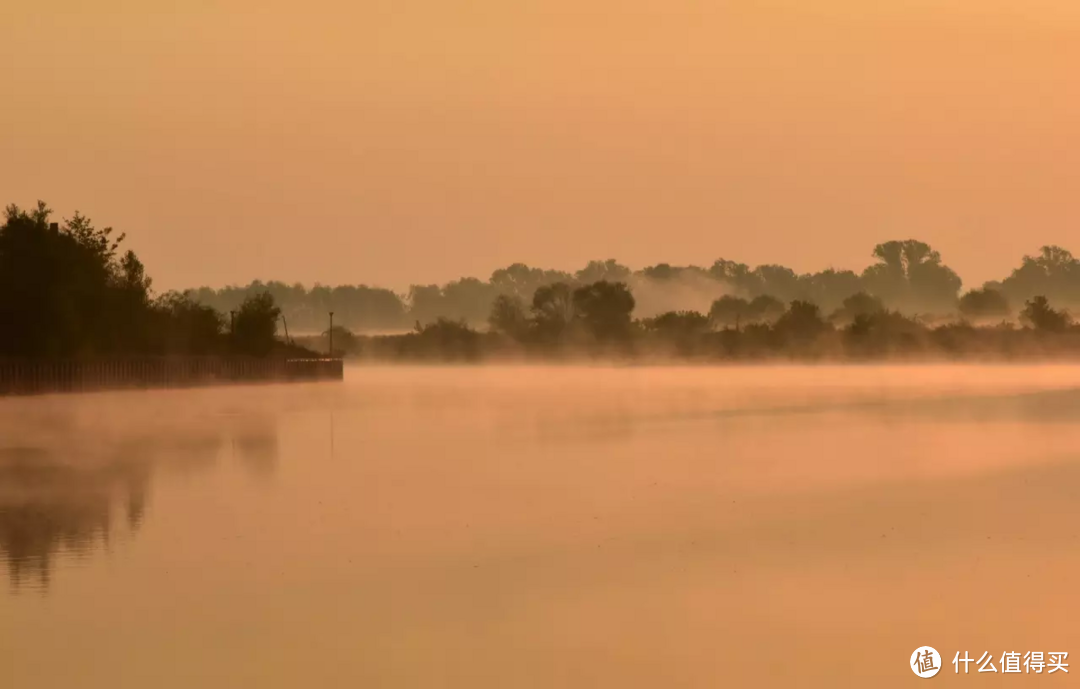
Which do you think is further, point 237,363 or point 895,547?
point 237,363

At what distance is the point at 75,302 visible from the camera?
219 feet

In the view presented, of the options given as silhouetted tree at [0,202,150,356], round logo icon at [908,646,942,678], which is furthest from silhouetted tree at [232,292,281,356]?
round logo icon at [908,646,942,678]

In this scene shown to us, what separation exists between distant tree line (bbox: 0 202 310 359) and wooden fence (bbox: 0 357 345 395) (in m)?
0.79

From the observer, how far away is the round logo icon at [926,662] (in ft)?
30.6

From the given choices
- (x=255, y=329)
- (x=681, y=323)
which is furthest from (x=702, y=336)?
(x=255, y=329)

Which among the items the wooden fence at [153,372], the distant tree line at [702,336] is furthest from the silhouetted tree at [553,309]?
the wooden fence at [153,372]

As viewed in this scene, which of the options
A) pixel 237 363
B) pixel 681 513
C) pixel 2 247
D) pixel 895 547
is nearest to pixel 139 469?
pixel 681 513

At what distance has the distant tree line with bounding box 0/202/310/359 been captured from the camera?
208 feet

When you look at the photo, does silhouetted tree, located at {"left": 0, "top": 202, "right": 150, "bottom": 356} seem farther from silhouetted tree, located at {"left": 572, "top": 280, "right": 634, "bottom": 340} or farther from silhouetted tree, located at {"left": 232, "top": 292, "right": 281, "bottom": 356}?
silhouetted tree, located at {"left": 572, "top": 280, "right": 634, "bottom": 340}

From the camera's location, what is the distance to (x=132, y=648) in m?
9.91

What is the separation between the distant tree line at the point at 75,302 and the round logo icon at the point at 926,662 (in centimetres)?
5811

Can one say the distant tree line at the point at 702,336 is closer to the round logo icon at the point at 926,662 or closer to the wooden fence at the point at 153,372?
the wooden fence at the point at 153,372

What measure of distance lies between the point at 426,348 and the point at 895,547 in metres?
147

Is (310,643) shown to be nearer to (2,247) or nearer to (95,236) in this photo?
(2,247)
